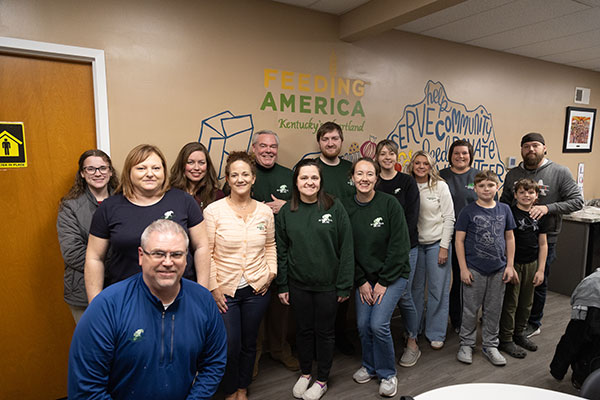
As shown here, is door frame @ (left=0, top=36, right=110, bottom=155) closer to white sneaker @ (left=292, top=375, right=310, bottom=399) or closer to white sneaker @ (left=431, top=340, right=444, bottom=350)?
white sneaker @ (left=292, top=375, right=310, bottom=399)

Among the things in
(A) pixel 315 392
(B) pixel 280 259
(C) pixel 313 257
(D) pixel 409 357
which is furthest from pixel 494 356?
(B) pixel 280 259

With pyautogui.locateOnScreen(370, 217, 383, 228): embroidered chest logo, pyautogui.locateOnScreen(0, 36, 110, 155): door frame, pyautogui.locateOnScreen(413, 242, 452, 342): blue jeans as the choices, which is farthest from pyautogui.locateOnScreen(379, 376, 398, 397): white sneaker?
pyautogui.locateOnScreen(0, 36, 110, 155): door frame

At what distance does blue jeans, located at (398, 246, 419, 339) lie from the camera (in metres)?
2.70

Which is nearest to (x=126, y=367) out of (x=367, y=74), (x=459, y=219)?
(x=459, y=219)

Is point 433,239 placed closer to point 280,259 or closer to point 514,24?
point 280,259

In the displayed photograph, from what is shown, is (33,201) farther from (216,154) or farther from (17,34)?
(216,154)

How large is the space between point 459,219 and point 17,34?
2.98 m

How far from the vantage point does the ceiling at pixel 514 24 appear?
2.78 meters

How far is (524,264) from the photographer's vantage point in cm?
285

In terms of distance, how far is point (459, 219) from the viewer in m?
2.76

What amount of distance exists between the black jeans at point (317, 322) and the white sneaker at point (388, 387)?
13.7 inches

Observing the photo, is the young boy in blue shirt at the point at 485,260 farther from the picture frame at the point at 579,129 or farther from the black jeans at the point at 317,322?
the picture frame at the point at 579,129

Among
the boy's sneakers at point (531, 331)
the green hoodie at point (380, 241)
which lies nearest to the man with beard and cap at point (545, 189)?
the boy's sneakers at point (531, 331)

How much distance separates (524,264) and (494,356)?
0.72 meters
